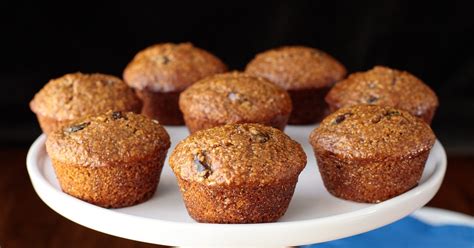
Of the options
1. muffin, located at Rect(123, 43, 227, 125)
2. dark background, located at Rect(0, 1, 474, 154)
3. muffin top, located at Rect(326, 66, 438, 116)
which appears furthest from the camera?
dark background, located at Rect(0, 1, 474, 154)

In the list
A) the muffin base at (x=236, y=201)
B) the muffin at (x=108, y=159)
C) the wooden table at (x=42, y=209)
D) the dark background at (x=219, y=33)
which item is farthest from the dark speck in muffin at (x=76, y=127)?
the dark background at (x=219, y=33)

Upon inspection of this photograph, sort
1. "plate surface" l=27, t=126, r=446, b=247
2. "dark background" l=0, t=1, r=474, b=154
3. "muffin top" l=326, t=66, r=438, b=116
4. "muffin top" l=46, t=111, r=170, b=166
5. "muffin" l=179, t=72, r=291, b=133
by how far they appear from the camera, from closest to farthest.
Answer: "plate surface" l=27, t=126, r=446, b=247
"muffin top" l=46, t=111, r=170, b=166
"muffin" l=179, t=72, r=291, b=133
"muffin top" l=326, t=66, r=438, b=116
"dark background" l=0, t=1, r=474, b=154

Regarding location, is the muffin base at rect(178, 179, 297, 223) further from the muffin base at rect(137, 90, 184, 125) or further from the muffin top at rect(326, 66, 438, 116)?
the muffin base at rect(137, 90, 184, 125)

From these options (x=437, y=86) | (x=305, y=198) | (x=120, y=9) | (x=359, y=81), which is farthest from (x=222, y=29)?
(x=305, y=198)

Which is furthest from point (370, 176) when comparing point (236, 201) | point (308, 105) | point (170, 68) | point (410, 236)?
point (410, 236)

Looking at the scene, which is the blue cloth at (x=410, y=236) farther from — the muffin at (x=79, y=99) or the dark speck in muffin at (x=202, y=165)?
the dark speck in muffin at (x=202, y=165)

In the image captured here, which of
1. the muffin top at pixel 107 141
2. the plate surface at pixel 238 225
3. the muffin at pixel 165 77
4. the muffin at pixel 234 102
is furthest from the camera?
the muffin at pixel 165 77

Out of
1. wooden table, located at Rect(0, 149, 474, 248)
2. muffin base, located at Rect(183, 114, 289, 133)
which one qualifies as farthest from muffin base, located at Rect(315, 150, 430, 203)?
wooden table, located at Rect(0, 149, 474, 248)
